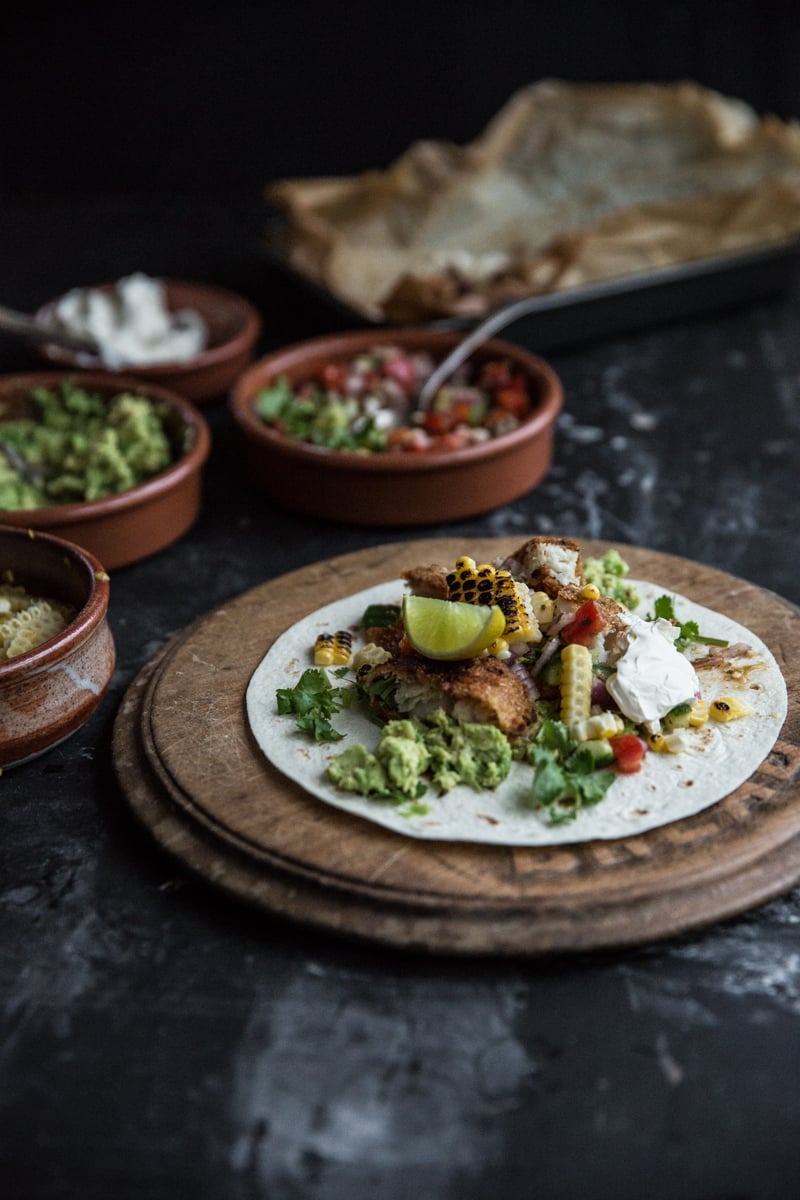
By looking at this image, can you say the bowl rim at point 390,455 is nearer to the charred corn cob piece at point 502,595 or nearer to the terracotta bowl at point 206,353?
the terracotta bowl at point 206,353

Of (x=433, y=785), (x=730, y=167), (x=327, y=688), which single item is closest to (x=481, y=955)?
(x=433, y=785)

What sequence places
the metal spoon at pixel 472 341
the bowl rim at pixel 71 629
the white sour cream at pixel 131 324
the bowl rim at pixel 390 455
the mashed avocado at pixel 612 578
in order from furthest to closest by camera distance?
the white sour cream at pixel 131 324, the metal spoon at pixel 472 341, the bowl rim at pixel 390 455, the mashed avocado at pixel 612 578, the bowl rim at pixel 71 629

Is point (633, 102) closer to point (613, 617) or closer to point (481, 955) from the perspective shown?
point (613, 617)

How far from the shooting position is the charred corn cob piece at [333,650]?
269cm

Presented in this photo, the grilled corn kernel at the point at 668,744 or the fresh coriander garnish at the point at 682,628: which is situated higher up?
the grilled corn kernel at the point at 668,744

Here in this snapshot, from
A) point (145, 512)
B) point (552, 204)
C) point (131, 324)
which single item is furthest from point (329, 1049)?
point (552, 204)

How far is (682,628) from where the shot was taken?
271cm

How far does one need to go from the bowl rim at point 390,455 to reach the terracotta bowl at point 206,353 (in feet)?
1.08

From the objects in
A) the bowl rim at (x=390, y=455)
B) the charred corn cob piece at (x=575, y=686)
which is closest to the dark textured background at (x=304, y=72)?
the bowl rim at (x=390, y=455)

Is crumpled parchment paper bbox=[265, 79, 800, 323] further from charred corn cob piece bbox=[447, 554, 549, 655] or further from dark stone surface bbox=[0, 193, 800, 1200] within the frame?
dark stone surface bbox=[0, 193, 800, 1200]

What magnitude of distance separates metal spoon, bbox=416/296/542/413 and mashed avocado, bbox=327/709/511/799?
1813 millimetres

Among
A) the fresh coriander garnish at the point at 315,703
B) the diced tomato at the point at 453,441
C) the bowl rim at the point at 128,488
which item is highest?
the fresh coriander garnish at the point at 315,703

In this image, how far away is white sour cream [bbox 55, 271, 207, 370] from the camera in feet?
14.5

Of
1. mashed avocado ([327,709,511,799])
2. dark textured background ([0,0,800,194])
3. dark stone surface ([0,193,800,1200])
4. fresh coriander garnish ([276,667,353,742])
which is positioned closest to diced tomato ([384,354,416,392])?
fresh coriander garnish ([276,667,353,742])
